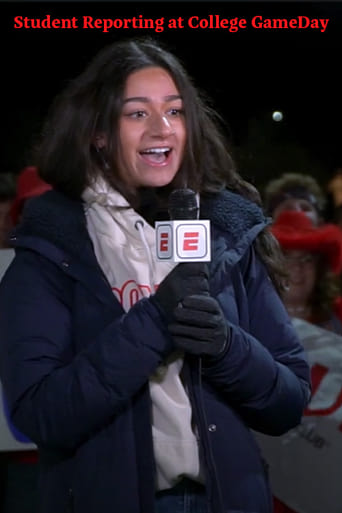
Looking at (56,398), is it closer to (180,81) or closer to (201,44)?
(180,81)

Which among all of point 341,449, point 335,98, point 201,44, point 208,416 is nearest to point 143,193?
point 208,416

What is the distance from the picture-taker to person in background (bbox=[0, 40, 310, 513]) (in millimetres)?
1759

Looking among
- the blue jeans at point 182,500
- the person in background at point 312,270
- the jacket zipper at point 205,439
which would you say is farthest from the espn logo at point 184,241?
the person in background at point 312,270

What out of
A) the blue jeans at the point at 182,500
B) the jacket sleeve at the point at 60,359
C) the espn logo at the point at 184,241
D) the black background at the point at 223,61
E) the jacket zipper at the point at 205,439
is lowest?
the blue jeans at the point at 182,500

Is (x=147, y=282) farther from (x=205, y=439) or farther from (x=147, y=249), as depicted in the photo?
(x=205, y=439)

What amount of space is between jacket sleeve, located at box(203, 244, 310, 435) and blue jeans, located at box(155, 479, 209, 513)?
18 centimetres

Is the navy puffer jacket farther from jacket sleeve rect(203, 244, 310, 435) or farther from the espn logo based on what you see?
the espn logo

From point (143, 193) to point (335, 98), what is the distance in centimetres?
623

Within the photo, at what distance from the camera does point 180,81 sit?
204 centimetres

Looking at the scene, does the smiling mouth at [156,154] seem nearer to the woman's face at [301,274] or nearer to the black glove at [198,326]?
the black glove at [198,326]

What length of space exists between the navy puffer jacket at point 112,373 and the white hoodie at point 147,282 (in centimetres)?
3

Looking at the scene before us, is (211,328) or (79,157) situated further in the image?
(79,157)

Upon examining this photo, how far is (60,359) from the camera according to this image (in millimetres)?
1834

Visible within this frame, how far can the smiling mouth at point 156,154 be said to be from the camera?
1985mm
